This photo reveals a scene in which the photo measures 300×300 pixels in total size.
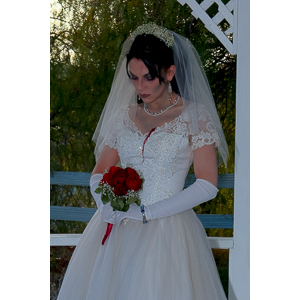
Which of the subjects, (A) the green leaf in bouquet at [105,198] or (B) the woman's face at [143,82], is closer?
(A) the green leaf in bouquet at [105,198]

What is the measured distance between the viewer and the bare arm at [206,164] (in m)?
2.34

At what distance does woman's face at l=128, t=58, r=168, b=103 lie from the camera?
96.4 inches

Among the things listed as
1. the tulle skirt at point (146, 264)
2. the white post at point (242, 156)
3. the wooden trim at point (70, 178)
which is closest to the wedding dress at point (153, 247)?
the tulle skirt at point (146, 264)

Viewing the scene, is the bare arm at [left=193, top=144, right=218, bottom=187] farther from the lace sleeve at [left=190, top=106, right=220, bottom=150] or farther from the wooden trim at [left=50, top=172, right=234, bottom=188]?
the wooden trim at [left=50, top=172, right=234, bottom=188]

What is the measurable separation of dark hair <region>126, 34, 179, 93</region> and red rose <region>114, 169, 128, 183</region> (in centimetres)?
52

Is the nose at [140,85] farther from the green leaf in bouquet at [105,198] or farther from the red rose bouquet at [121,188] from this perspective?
the green leaf in bouquet at [105,198]

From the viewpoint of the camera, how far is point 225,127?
14.9 ft

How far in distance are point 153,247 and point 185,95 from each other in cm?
76

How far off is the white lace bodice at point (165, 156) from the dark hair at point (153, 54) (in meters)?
0.25
